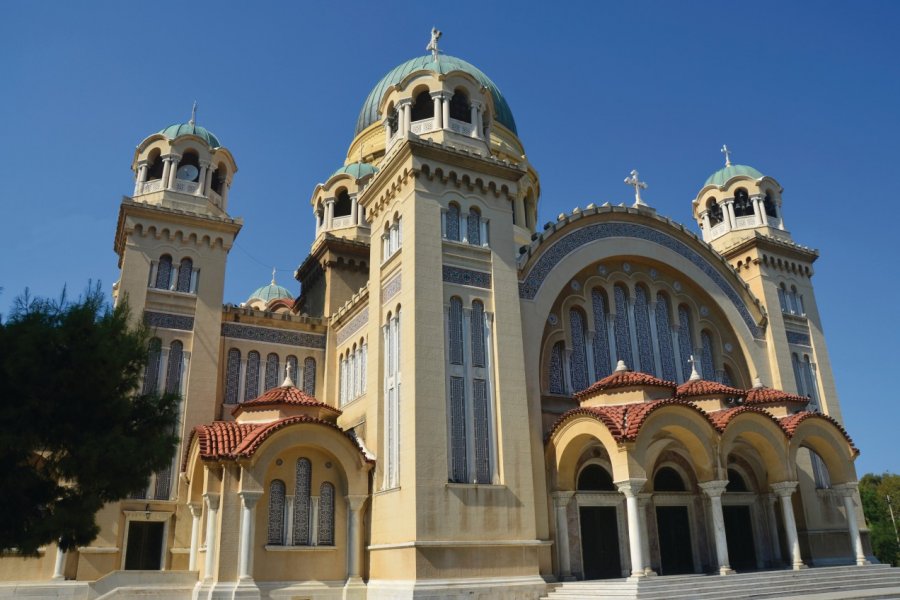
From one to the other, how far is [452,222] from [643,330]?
7.72m

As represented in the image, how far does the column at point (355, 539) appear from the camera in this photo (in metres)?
18.0

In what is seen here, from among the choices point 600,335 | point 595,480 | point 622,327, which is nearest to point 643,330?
point 622,327

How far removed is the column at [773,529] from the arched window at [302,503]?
13.5m

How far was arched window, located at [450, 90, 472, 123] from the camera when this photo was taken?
21.7 m

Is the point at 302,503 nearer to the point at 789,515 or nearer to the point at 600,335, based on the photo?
the point at 600,335

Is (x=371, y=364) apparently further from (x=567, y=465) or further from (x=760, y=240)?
(x=760, y=240)

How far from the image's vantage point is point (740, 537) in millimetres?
21594

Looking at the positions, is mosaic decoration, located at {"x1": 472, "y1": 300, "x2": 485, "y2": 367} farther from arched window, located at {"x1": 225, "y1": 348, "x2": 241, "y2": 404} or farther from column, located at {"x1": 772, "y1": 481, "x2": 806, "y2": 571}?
column, located at {"x1": 772, "y1": 481, "x2": 806, "y2": 571}

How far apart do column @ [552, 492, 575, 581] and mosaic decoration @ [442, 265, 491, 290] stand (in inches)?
226

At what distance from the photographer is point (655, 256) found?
23922 mm

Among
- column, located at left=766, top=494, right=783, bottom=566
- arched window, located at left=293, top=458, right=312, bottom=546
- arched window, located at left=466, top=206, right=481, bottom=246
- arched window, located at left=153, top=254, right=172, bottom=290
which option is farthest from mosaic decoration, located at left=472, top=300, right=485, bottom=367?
column, located at left=766, top=494, right=783, bottom=566

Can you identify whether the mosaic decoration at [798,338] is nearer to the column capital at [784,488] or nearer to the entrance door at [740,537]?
the entrance door at [740,537]

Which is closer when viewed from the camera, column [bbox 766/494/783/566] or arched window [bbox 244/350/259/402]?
column [bbox 766/494/783/566]

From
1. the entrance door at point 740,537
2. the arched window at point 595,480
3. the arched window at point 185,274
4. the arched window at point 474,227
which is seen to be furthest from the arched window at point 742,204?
the arched window at point 185,274
